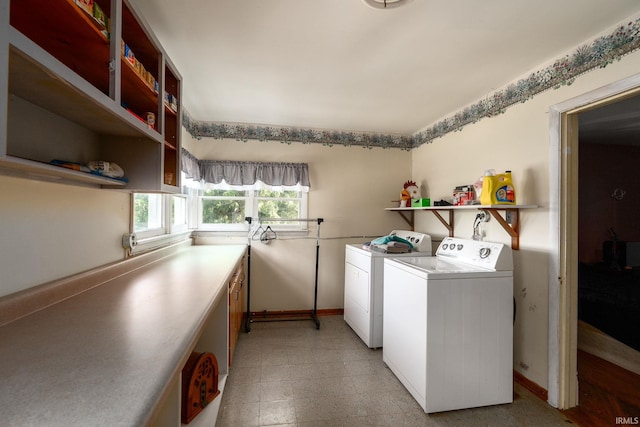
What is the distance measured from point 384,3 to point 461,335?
1975 mm

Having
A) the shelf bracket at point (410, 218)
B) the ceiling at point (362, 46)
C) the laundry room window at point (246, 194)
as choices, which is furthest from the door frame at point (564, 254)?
the laundry room window at point (246, 194)

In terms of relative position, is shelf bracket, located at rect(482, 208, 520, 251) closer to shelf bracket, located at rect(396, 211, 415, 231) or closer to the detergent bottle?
the detergent bottle

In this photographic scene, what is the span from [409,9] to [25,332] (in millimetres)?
2063

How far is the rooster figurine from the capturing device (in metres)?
3.33

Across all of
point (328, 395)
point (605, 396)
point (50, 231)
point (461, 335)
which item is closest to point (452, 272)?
point (461, 335)

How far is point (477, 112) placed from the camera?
255cm

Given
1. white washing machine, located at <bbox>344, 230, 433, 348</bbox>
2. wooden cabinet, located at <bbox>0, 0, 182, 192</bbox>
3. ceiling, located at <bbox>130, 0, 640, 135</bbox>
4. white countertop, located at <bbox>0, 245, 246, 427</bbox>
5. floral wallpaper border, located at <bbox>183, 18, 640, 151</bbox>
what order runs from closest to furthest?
white countertop, located at <bbox>0, 245, 246, 427</bbox>
wooden cabinet, located at <bbox>0, 0, 182, 192</bbox>
ceiling, located at <bbox>130, 0, 640, 135</bbox>
floral wallpaper border, located at <bbox>183, 18, 640, 151</bbox>
white washing machine, located at <bbox>344, 230, 433, 348</bbox>

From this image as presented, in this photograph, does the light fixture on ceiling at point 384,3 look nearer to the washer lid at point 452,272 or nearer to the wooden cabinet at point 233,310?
the washer lid at point 452,272

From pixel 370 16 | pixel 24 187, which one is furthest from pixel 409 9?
pixel 24 187

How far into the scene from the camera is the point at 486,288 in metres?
1.88

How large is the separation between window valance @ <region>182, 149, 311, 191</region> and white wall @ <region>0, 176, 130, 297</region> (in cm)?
161

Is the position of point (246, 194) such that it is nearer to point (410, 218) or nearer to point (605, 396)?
point (410, 218)

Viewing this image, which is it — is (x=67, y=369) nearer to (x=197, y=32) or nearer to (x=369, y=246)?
(x=197, y=32)

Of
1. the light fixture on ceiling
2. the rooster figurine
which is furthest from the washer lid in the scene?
the light fixture on ceiling
